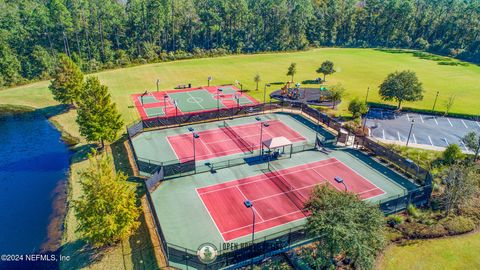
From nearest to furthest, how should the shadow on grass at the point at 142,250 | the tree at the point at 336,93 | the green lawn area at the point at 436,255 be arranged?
the shadow on grass at the point at 142,250 < the green lawn area at the point at 436,255 < the tree at the point at 336,93

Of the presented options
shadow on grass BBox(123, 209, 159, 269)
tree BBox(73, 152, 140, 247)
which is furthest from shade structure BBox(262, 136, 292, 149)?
Answer: tree BBox(73, 152, 140, 247)

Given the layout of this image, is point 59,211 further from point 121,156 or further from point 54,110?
point 54,110

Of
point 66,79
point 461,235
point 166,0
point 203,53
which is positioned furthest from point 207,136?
point 166,0

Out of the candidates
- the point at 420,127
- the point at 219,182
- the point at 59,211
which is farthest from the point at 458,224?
the point at 59,211

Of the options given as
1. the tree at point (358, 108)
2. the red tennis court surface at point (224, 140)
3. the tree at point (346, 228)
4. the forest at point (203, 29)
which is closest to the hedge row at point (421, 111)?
the tree at point (358, 108)

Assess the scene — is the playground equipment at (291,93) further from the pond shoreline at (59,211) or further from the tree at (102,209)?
the tree at (102,209)

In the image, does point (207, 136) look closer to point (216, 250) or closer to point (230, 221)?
point (230, 221)
